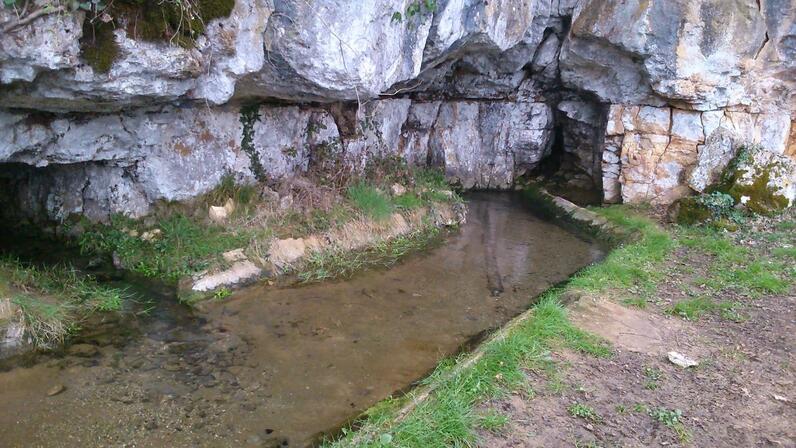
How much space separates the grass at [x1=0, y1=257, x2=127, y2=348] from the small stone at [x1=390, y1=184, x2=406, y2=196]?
4.93 m

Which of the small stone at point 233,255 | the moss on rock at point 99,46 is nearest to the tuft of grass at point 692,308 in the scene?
the small stone at point 233,255

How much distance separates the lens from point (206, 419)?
14.5 feet

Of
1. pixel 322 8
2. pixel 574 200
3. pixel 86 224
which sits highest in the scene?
pixel 322 8

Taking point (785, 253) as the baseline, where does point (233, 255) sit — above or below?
above

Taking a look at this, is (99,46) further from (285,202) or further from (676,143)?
A: (676,143)

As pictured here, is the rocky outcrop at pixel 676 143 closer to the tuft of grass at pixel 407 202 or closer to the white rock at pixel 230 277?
the tuft of grass at pixel 407 202

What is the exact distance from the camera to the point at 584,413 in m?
4.07

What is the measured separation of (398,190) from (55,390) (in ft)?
21.3

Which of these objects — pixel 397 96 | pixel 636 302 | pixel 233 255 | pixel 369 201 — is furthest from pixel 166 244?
pixel 397 96

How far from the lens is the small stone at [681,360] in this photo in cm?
485

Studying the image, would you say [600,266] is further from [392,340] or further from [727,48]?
[727,48]

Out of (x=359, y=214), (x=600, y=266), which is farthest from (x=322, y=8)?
(x=600, y=266)

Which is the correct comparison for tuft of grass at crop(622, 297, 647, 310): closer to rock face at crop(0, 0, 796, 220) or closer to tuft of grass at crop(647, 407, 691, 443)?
tuft of grass at crop(647, 407, 691, 443)

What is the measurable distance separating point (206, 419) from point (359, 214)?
4.75 meters
